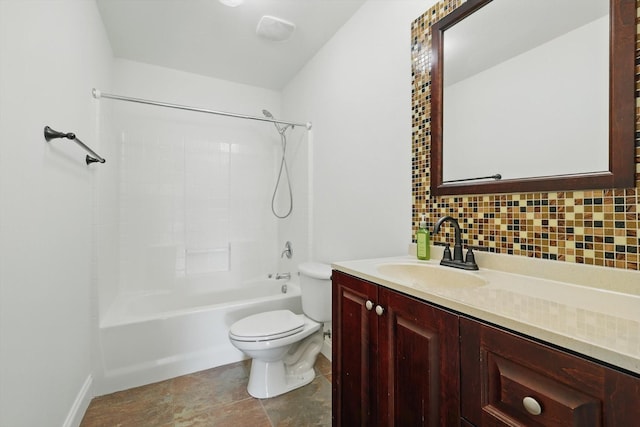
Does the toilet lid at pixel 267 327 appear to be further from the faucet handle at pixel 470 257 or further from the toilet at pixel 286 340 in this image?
the faucet handle at pixel 470 257

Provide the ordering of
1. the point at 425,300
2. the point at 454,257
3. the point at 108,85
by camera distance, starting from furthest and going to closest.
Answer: the point at 108,85, the point at 454,257, the point at 425,300

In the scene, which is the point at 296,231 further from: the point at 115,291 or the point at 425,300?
the point at 425,300

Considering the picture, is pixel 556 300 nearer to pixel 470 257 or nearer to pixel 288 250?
pixel 470 257

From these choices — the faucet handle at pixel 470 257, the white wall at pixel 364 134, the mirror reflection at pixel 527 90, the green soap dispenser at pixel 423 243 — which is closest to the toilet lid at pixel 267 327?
the white wall at pixel 364 134

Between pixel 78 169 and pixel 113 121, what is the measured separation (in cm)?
112

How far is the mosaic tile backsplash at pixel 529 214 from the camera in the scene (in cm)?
76

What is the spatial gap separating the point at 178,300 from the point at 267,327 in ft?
4.32

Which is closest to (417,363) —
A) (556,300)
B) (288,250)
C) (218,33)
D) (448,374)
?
(448,374)

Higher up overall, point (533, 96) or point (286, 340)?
point (533, 96)

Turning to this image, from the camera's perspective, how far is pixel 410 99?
56.4 inches

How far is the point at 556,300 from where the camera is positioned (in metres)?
0.71

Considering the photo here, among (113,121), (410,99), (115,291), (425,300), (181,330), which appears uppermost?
(113,121)

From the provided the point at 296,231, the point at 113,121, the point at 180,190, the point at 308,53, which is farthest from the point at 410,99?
the point at 113,121

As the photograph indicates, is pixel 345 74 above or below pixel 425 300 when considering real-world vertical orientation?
above
